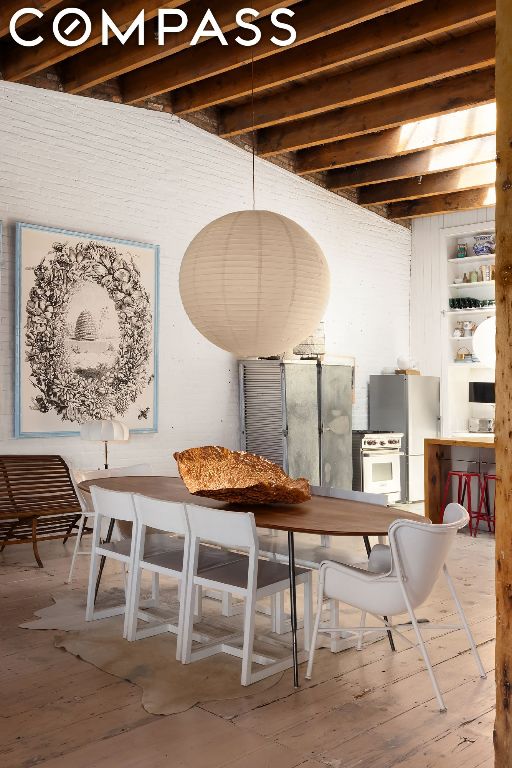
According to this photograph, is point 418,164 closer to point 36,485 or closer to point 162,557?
point 36,485

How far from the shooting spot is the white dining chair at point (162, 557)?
3.96 m

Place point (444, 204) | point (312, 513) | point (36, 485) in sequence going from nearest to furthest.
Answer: point (312, 513)
point (36, 485)
point (444, 204)

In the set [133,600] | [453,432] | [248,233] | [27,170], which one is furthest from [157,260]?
[453,432]

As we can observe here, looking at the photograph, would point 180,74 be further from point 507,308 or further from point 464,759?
point 464,759

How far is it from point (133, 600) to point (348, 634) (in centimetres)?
121

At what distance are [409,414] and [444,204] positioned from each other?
274 centimetres

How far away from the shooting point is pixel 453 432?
1034 centimetres

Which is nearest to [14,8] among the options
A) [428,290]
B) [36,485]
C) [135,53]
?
[135,53]


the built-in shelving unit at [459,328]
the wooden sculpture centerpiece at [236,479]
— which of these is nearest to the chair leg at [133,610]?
the wooden sculpture centerpiece at [236,479]

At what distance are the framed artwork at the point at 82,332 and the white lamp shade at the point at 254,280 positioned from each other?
2755 millimetres

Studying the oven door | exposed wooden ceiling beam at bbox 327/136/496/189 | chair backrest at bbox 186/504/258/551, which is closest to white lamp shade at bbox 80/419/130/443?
chair backrest at bbox 186/504/258/551

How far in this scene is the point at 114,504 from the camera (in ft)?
14.6

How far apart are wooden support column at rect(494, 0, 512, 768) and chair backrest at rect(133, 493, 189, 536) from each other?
1851 mm

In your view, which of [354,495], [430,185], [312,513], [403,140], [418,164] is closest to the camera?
[312,513]
